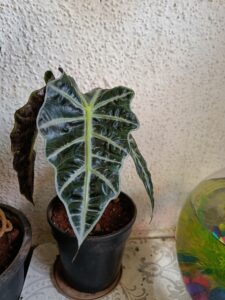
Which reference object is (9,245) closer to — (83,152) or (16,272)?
(16,272)

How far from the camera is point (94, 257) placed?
68 cm

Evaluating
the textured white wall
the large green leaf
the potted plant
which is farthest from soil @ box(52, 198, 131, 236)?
the large green leaf

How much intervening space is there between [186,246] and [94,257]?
0.67 feet

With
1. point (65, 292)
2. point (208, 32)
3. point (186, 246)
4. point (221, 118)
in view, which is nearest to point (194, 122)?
point (221, 118)

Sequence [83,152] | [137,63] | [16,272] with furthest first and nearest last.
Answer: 1. [137,63]
2. [16,272]
3. [83,152]

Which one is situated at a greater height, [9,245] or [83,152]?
[83,152]

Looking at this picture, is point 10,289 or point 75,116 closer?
point 75,116

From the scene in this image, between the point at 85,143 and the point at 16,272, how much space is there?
34 centimetres

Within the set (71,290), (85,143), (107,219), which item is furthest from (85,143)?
(71,290)

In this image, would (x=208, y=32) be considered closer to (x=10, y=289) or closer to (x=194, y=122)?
(x=194, y=122)

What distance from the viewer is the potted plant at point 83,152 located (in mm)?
428

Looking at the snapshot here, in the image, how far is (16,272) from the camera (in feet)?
2.05

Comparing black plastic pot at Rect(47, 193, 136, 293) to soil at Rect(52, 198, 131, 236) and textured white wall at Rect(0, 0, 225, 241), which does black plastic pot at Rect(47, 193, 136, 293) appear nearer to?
soil at Rect(52, 198, 131, 236)

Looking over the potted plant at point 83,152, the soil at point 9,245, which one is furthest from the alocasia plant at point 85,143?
the soil at point 9,245
